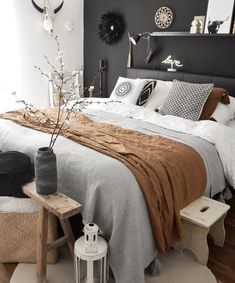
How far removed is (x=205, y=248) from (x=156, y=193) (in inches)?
21.8

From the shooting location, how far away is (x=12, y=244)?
1.88 m

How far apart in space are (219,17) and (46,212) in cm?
269

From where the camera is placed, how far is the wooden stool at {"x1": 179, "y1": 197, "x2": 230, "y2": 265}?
1.85m

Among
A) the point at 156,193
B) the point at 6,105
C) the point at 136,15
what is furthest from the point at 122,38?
the point at 156,193

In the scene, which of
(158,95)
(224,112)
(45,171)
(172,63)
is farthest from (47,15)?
(45,171)

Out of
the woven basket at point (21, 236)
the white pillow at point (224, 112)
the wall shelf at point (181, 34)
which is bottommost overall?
the woven basket at point (21, 236)

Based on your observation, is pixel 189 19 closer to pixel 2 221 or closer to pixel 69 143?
pixel 69 143

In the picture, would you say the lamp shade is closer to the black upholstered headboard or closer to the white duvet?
the black upholstered headboard

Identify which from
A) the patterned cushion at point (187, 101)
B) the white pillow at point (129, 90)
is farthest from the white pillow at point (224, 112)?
the white pillow at point (129, 90)

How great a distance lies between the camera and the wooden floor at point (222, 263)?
6.07 ft

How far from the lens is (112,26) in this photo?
4.12m

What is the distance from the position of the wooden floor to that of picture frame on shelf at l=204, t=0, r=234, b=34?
79.1 inches

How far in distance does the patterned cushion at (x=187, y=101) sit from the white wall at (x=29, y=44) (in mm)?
2145

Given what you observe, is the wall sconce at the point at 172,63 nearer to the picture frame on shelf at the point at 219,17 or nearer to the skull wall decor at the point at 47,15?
the picture frame on shelf at the point at 219,17
